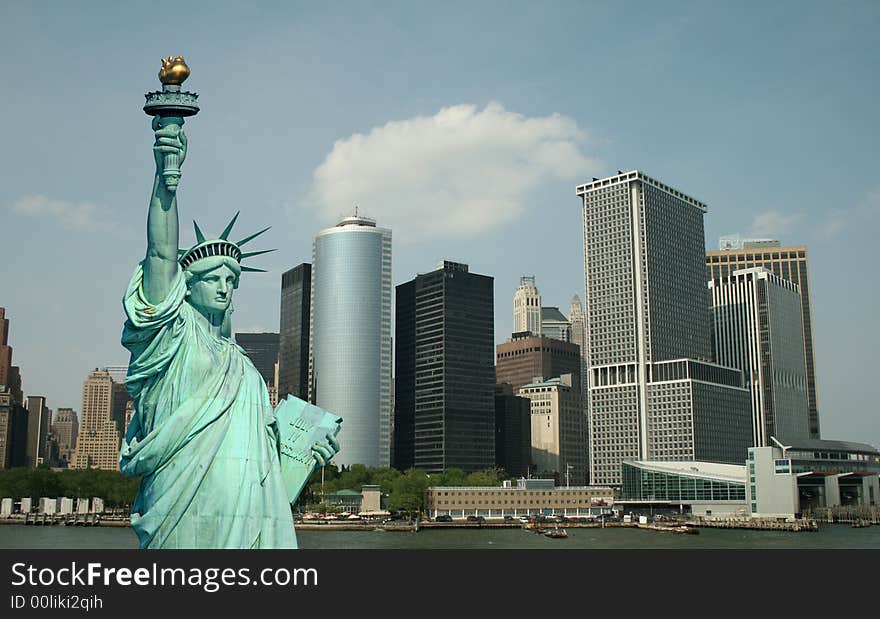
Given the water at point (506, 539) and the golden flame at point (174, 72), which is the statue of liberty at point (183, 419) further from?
the water at point (506, 539)

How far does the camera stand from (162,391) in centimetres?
3434

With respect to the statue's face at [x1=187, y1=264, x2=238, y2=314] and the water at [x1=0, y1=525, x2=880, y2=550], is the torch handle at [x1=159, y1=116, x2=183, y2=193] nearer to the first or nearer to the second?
the statue's face at [x1=187, y1=264, x2=238, y2=314]

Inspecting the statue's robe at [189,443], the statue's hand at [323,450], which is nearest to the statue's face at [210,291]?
the statue's robe at [189,443]

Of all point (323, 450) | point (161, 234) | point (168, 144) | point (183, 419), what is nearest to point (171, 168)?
point (168, 144)

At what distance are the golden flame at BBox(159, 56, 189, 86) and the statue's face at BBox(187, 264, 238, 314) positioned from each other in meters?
6.88

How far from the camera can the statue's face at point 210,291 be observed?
118 ft

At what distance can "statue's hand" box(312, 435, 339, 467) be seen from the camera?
3869cm

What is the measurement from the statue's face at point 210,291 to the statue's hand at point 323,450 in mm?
6719

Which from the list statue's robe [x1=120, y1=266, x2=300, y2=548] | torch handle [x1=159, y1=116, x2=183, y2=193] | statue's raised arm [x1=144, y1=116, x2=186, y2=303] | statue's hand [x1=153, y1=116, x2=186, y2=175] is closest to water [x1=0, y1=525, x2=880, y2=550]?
statue's robe [x1=120, y1=266, x2=300, y2=548]

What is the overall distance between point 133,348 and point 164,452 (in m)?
3.85

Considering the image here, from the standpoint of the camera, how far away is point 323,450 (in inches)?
1529
